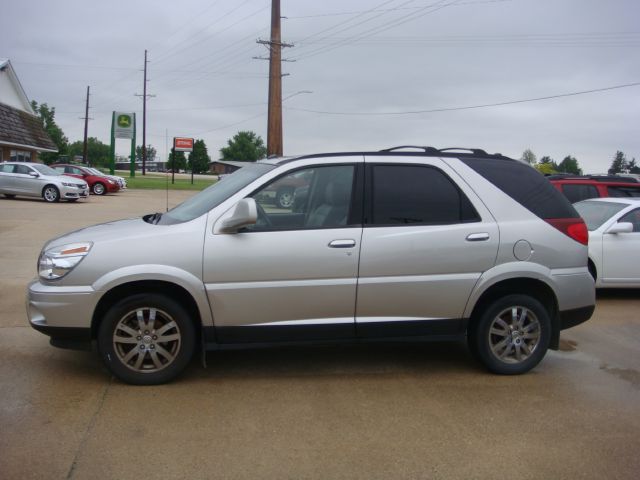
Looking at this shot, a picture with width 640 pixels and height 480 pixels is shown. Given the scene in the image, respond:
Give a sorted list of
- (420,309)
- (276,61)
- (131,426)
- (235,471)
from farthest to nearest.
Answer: (276,61)
(420,309)
(131,426)
(235,471)

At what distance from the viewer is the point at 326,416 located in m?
4.21

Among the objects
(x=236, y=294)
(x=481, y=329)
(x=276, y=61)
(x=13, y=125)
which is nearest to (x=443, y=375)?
(x=481, y=329)

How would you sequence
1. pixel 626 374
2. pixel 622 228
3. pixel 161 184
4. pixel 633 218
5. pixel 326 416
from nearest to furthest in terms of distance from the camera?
pixel 326 416 → pixel 626 374 → pixel 622 228 → pixel 633 218 → pixel 161 184

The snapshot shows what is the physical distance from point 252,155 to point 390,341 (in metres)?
143

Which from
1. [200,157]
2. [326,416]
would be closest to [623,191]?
[326,416]

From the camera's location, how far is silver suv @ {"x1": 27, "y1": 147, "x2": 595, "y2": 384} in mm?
4492

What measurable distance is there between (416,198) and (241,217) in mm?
1486

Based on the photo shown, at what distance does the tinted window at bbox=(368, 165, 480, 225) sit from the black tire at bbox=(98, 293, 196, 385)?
5.76 feet

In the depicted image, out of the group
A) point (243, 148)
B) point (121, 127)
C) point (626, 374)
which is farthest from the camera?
point (243, 148)

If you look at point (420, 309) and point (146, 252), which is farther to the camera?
point (420, 309)

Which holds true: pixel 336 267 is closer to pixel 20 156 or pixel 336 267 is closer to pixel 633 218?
pixel 633 218

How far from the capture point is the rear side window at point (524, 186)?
16.7 ft

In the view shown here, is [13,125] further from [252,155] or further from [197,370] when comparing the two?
[252,155]

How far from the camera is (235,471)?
342 cm
